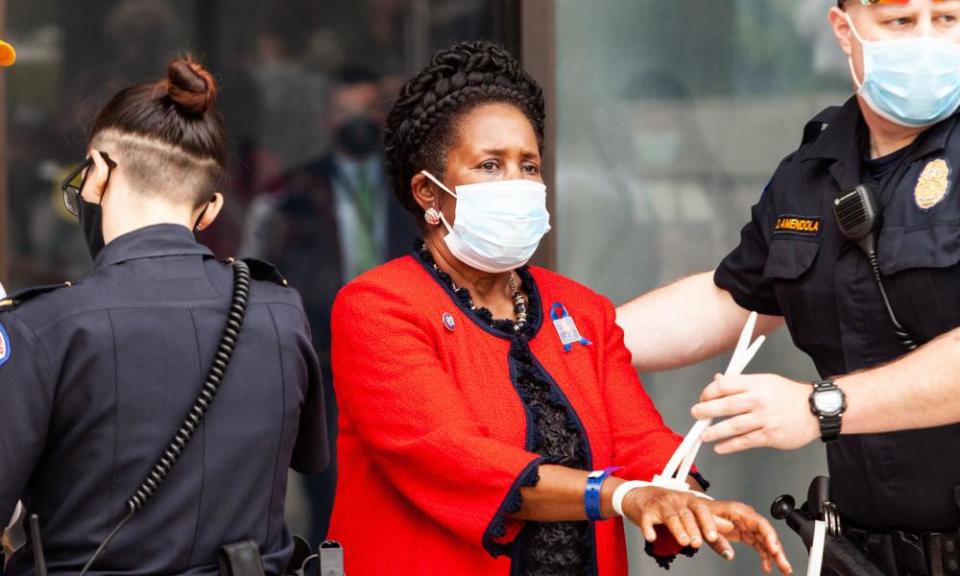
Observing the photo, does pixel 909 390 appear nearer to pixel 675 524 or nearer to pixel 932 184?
pixel 932 184

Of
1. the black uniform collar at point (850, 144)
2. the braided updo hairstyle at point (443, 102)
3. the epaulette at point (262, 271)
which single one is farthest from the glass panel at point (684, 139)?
the epaulette at point (262, 271)

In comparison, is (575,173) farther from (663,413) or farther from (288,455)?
(288,455)

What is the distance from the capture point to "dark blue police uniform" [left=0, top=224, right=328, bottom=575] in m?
2.44

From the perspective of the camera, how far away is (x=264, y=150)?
274 inches

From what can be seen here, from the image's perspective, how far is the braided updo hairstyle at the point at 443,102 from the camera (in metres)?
3.12

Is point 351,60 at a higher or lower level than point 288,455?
higher

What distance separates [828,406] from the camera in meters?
2.82

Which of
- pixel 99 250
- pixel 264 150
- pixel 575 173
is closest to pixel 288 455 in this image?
pixel 99 250

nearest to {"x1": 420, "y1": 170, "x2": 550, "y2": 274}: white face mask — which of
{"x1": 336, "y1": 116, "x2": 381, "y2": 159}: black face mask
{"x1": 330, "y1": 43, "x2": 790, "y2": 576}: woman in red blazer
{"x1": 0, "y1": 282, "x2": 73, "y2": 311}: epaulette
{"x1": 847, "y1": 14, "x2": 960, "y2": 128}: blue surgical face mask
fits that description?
{"x1": 330, "y1": 43, "x2": 790, "y2": 576}: woman in red blazer

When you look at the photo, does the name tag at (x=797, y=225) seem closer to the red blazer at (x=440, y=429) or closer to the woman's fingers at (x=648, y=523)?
the red blazer at (x=440, y=429)

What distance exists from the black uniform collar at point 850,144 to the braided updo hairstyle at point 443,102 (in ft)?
2.11

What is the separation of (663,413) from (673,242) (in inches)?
20.6

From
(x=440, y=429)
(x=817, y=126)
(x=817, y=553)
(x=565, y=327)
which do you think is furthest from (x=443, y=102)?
(x=817, y=553)

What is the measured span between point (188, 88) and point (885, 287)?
4.78 ft
